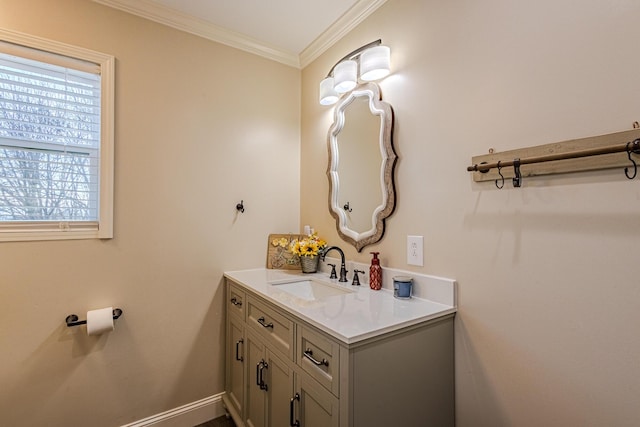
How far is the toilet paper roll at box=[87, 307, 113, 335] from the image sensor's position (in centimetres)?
151

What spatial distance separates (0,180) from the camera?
4.68 ft

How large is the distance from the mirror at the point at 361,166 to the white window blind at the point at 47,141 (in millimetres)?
1374

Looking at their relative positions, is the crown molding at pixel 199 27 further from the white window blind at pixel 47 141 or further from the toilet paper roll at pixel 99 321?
the toilet paper roll at pixel 99 321

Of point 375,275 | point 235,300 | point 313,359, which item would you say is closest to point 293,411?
point 313,359

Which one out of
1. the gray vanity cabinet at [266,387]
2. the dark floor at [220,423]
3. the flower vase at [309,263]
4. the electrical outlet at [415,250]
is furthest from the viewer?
the flower vase at [309,263]

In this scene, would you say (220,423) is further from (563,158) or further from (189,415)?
(563,158)

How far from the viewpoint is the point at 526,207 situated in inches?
42.4

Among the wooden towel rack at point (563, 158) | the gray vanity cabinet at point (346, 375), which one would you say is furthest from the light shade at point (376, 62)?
the gray vanity cabinet at point (346, 375)

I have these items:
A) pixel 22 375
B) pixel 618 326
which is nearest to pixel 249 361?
pixel 22 375

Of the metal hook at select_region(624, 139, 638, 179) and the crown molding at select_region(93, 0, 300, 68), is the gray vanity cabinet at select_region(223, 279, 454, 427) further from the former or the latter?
the crown molding at select_region(93, 0, 300, 68)

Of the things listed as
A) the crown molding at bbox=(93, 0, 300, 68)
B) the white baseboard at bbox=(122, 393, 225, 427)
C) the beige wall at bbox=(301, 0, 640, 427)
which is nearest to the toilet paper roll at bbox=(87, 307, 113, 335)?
the white baseboard at bbox=(122, 393, 225, 427)

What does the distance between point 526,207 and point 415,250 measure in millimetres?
509

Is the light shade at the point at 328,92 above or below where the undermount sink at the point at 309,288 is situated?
above

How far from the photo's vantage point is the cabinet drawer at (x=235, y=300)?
176 cm
